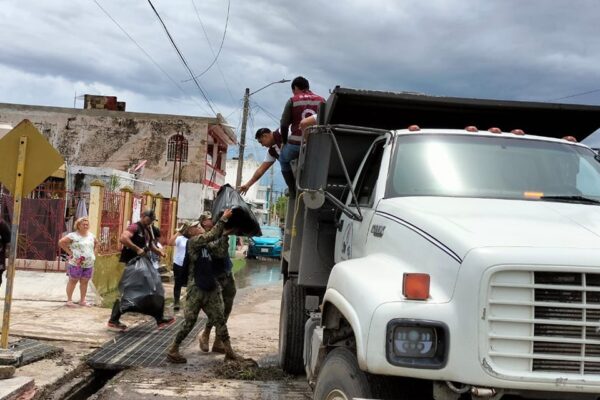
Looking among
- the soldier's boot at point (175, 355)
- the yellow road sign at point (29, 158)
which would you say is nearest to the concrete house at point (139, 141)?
the soldier's boot at point (175, 355)

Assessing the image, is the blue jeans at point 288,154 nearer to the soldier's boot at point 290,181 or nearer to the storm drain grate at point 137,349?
the soldier's boot at point 290,181

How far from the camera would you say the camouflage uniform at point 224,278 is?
714 cm

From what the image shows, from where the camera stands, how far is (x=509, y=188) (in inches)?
156

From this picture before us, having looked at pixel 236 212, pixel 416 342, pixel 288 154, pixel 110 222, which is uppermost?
pixel 288 154

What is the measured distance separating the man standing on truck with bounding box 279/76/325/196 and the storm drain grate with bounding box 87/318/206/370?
9.19ft

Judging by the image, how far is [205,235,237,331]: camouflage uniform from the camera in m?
7.14

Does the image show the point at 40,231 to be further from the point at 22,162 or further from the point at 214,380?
the point at 214,380

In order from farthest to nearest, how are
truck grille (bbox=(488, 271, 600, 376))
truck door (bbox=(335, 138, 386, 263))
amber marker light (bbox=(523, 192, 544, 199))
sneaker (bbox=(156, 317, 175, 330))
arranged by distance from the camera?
sneaker (bbox=(156, 317, 175, 330))
truck door (bbox=(335, 138, 386, 263))
amber marker light (bbox=(523, 192, 544, 199))
truck grille (bbox=(488, 271, 600, 376))

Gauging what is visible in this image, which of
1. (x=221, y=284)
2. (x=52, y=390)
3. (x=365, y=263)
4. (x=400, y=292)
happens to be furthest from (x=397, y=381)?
(x=221, y=284)

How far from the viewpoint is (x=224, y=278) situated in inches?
313

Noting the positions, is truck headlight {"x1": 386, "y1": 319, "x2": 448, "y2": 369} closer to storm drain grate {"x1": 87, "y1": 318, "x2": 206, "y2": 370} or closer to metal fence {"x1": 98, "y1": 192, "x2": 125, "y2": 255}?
storm drain grate {"x1": 87, "y1": 318, "x2": 206, "y2": 370}

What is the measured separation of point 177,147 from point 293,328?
23.4 meters

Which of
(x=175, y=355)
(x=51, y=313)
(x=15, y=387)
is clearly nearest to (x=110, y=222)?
(x=51, y=313)

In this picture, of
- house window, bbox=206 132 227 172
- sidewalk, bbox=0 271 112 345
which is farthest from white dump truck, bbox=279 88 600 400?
house window, bbox=206 132 227 172
